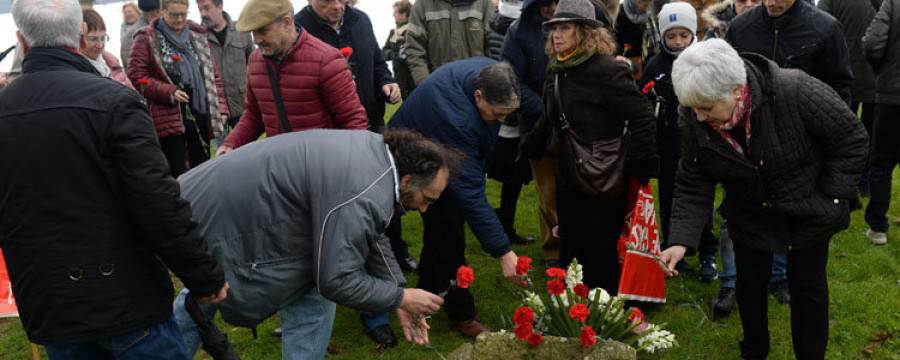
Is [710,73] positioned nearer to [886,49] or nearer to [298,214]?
[298,214]

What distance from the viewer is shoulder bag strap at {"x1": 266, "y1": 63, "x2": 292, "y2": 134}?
4.18 m

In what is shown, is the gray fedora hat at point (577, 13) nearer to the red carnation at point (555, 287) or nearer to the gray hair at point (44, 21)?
the red carnation at point (555, 287)

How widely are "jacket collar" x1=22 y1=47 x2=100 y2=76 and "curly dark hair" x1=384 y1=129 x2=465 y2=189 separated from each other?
1.14 metres

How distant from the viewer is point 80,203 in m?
2.38

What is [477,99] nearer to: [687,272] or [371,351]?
[371,351]

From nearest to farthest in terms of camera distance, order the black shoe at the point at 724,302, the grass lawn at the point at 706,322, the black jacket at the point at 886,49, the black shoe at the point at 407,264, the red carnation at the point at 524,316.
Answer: the red carnation at the point at 524,316 < the grass lawn at the point at 706,322 < the black shoe at the point at 724,302 < the black jacket at the point at 886,49 < the black shoe at the point at 407,264

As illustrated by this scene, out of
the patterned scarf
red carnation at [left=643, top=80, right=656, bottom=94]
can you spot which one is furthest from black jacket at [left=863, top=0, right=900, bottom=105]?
the patterned scarf

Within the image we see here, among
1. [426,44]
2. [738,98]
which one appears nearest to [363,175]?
[738,98]

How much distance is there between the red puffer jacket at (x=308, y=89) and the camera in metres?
4.12

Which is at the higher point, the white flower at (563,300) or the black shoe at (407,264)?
the white flower at (563,300)

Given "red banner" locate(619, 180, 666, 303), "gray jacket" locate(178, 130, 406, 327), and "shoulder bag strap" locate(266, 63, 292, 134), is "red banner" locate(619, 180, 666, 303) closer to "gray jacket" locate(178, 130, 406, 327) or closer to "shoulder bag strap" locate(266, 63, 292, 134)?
"gray jacket" locate(178, 130, 406, 327)

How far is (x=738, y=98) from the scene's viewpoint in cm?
306

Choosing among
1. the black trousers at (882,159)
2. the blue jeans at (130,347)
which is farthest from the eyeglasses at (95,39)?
the black trousers at (882,159)

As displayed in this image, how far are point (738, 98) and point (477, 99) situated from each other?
1327 mm
